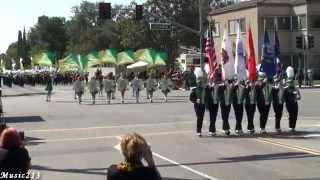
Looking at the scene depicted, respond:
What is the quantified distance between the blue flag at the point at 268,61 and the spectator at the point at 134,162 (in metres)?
14.4

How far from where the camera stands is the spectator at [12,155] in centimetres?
651

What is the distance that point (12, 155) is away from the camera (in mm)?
6520

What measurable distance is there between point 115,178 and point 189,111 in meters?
23.7

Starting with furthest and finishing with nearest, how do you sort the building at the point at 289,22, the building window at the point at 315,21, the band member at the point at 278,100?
the building window at the point at 315,21, the building at the point at 289,22, the band member at the point at 278,100

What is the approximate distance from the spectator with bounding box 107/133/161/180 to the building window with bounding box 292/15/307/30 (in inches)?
2666

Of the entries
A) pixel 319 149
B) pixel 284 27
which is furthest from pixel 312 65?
pixel 319 149

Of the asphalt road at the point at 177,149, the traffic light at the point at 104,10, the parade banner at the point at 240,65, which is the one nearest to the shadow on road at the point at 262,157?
the asphalt road at the point at 177,149

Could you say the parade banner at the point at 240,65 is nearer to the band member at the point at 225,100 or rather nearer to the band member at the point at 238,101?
the band member at the point at 238,101

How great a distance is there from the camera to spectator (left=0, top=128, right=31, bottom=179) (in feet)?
21.4

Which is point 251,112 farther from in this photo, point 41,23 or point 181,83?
point 41,23

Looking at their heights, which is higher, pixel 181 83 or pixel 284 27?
pixel 284 27

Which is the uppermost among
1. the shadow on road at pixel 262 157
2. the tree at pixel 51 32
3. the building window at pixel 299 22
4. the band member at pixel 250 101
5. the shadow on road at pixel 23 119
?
the tree at pixel 51 32

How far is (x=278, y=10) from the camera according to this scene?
72.4 metres

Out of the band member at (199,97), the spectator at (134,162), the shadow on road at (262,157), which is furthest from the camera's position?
the band member at (199,97)
